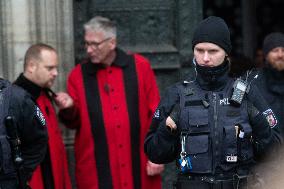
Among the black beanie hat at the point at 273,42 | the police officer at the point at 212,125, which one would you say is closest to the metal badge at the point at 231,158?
the police officer at the point at 212,125

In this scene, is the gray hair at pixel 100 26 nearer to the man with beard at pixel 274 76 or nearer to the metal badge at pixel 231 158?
the man with beard at pixel 274 76

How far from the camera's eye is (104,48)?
7.19 metres

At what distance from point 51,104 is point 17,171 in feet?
4.83

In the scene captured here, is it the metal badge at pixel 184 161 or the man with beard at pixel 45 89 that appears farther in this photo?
the man with beard at pixel 45 89

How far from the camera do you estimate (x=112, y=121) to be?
7145 mm

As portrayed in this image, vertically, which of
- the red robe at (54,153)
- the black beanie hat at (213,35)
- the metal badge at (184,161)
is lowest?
the red robe at (54,153)

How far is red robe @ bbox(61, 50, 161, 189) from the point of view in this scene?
7.17 metres

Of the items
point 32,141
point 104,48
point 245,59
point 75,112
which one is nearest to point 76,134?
point 75,112

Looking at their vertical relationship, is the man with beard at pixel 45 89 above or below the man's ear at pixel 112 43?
below

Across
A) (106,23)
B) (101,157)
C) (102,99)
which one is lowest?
(101,157)

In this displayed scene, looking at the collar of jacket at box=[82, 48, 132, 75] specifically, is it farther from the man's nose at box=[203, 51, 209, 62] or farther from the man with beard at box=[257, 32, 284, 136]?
the man's nose at box=[203, 51, 209, 62]

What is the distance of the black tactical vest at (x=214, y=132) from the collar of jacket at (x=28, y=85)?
166cm

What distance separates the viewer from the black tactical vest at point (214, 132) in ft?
18.2

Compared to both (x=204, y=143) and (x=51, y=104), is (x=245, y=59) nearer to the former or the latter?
(x=51, y=104)
